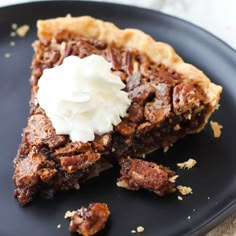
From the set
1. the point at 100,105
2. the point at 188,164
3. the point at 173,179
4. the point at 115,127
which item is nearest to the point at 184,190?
the point at 173,179

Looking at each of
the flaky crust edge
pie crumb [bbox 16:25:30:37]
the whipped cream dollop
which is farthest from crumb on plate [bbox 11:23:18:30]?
the whipped cream dollop

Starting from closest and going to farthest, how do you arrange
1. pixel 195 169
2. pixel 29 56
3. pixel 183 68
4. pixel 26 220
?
pixel 26 220 < pixel 195 169 < pixel 183 68 < pixel 29 56

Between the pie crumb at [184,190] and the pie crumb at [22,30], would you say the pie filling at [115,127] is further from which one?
the pie crumb at [22,30]

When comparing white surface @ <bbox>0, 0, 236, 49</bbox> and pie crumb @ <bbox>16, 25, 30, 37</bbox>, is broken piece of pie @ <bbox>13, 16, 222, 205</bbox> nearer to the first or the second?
pie crumb @ <bbox>16, 25, 30, 37</bbox>

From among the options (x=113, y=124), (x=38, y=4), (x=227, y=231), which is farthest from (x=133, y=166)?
(x=38, y=4)

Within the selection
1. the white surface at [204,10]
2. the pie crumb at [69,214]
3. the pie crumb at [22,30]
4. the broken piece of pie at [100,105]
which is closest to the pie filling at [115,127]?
the broken piece of pie at [100,105]

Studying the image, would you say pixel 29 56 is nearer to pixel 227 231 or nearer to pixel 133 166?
pixel 133 166
